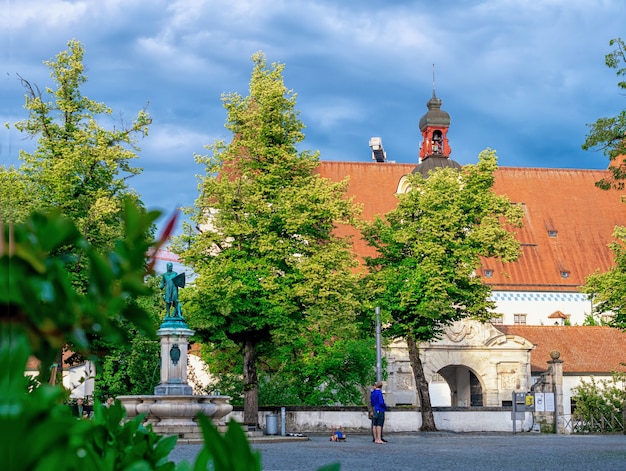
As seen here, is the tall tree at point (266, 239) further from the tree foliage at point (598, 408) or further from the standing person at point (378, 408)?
the tree foliage at point (598, 408)

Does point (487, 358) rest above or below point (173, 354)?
above

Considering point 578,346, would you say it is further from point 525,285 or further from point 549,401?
point 549,401

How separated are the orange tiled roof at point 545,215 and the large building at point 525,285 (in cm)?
7

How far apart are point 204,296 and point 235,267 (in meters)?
1.63

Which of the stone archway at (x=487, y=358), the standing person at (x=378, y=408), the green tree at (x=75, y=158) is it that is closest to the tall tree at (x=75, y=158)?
the green tree at (x=75, y=158)

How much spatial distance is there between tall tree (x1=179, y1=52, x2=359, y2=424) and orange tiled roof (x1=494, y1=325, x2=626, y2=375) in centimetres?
2074

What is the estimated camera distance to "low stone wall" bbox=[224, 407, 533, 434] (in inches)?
1252

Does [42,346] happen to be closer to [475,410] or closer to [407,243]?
[407,243]

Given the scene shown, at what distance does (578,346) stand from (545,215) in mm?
15029

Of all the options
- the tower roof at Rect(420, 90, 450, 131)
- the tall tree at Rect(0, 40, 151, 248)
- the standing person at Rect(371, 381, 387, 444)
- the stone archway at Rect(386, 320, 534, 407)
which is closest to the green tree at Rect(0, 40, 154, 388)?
the tall tree at Rect(0, 40, 151, 248)

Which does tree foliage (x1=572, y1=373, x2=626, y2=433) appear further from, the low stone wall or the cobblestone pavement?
the cobblestone pavement

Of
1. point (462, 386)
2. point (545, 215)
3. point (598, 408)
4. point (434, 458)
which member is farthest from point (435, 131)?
point (434, 458)

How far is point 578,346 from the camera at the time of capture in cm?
5016

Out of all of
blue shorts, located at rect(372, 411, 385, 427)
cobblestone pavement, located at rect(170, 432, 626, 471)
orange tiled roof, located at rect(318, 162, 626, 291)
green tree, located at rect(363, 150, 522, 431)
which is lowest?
cobblestone pavement, located at rect(170, 432, 626, 471)
